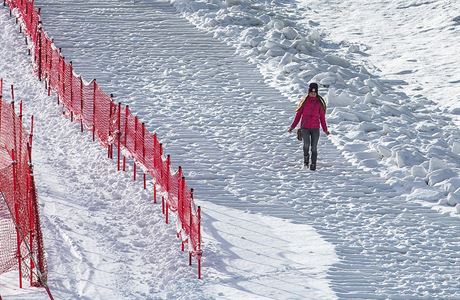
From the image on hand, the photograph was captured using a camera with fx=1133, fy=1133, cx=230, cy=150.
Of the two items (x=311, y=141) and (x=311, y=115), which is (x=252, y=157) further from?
(x=311, y=115)

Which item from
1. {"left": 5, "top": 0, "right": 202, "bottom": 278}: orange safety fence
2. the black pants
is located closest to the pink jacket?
the black pants

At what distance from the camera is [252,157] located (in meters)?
20.0

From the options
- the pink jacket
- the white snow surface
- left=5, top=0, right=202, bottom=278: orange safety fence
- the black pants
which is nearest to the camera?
the white snow surface

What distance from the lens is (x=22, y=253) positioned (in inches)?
612

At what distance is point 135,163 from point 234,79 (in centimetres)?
627

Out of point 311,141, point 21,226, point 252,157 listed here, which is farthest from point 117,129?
point 21,226

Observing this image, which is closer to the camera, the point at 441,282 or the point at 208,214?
the point at 441,282

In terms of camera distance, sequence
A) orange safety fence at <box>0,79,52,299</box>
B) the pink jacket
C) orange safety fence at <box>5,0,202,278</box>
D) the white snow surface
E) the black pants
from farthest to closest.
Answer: the black pants < the pink jacket < orange safety fence at <box>5,0,202,278</box> < the white snow surface < orange safety fence at <box>0,79,52,299</box>

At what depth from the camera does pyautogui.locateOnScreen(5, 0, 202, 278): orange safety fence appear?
16141 mm

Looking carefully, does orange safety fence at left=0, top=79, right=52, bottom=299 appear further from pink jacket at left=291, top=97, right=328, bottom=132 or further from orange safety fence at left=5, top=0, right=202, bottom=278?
pink jacket at left=291, top=97, right=328, bottom=132

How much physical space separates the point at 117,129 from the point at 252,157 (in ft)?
7.95

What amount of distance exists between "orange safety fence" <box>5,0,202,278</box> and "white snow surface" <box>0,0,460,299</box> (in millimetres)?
299

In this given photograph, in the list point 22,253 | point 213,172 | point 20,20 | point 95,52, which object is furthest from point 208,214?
point 20,20

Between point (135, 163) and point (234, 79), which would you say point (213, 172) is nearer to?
point (135, 163)
